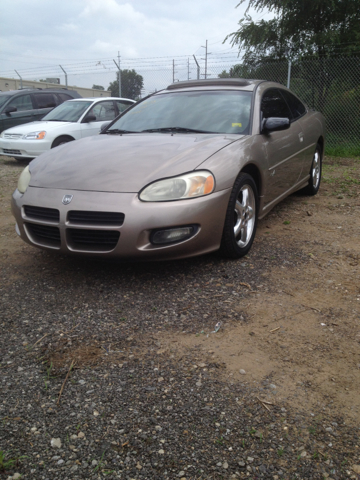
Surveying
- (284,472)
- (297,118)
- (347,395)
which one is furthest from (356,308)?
(297,118)

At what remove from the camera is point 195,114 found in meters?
4.14

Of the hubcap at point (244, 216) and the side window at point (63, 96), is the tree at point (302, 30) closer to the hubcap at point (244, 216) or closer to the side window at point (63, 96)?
the side window at point (63, 96)

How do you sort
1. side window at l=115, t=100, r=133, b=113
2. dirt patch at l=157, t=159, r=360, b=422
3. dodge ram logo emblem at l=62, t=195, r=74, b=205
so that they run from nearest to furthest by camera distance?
1. dirt patch at l=157, t=159, r=360, b=422
2. dodge ram logo emblem at l=62, t=195, r=74, b=205
3. side window at l=115, t=100, r=133, b=113

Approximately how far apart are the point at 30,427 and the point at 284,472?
1.02m

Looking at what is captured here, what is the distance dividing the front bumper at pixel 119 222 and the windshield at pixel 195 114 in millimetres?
1005

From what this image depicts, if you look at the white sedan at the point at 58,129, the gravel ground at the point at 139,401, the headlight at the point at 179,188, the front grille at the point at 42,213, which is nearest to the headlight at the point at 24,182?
the front grille at the point at 42,213

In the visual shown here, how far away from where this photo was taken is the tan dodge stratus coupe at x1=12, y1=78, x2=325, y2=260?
300cm

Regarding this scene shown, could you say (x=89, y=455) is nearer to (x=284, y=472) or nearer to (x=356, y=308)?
(x=284, y=472)

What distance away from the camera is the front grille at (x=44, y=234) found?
3.16 metres

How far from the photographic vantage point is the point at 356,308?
2803 millimetres

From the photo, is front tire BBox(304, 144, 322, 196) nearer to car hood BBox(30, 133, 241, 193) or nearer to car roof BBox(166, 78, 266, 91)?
car roof BBox(166, 78, 266, 91)

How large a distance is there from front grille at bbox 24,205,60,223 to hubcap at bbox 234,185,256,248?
4.52 ft

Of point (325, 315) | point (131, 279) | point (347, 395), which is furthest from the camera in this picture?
point (131, 279)

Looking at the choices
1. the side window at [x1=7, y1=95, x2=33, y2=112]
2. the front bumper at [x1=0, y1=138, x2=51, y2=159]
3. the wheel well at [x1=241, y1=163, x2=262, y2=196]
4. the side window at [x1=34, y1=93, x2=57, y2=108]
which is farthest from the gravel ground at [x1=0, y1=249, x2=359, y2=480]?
the side window at [x1=34, y1=93, x2=57, y2=108]
